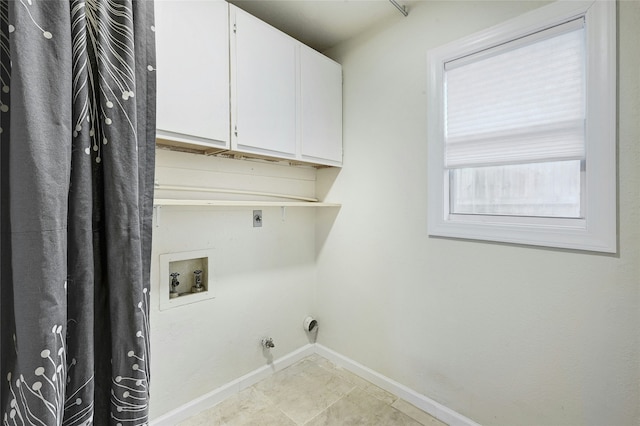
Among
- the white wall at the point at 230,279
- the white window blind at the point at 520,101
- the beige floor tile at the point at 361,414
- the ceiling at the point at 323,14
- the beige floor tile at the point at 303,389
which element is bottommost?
the beige floor tile at the point at 361,414

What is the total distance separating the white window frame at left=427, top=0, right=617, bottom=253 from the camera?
119 cm

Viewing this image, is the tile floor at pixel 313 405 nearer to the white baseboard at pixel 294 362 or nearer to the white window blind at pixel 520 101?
the white baseboard at pixel 294 362

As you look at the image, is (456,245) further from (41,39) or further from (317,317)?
(41,39)

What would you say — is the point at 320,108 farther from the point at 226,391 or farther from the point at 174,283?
the point at 226,391

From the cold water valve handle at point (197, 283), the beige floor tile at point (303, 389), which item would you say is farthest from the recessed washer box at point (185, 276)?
the beige floor tile at point (303, 389)

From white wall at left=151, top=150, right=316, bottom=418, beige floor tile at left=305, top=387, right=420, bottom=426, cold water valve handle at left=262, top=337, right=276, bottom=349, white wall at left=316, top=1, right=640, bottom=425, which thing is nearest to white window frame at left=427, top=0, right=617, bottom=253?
white wall at left=316, top=1, right=640, bottom=425

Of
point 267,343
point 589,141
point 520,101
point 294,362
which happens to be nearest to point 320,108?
point 520,101

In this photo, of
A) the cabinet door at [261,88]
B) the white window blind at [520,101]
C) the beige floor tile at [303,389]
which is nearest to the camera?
the white window blind at [520,101]

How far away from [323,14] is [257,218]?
143cm

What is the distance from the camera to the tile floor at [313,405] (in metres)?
1.67

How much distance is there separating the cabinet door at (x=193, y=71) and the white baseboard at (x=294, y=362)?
153cm

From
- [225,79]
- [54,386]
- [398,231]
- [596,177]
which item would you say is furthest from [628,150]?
[54,386]

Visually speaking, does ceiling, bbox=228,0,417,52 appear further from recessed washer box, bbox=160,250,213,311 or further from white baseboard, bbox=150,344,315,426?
white baseboard, bbox=150,344,315,426

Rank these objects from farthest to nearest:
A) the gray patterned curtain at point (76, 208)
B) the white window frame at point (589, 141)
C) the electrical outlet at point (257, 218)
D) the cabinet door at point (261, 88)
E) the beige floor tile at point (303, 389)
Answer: the electrical outlet at point (257, 218), the beige floor tile at point (303, 389), the cabinet door at point (261, 88), the white window frame at point (589, 141), the gray patterned curtain at point (76, 208)
